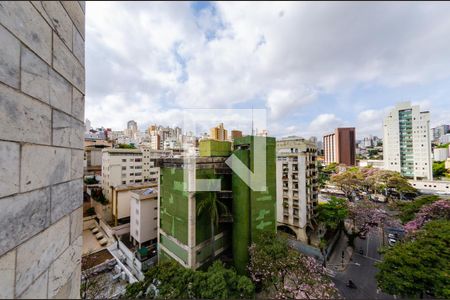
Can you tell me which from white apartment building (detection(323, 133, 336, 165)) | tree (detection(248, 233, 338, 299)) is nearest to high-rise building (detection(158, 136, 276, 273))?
tree (detection(248, 233, 338, 299))

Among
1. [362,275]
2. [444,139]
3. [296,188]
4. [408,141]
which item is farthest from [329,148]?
[362,275]

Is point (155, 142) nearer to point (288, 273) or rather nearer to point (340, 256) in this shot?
point (340, 256)

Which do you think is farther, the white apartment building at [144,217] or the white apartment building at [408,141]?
the white apartment building at [408,141]

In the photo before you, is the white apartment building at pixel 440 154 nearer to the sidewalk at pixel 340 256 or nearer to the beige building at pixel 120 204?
the sidewalk at pixel 340 256

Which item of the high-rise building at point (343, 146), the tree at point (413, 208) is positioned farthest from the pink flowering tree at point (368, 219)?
the high-rise building at point (343, 146)

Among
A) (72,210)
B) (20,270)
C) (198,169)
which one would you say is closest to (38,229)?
(20,270)

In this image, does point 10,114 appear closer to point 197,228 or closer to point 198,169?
point 198,169

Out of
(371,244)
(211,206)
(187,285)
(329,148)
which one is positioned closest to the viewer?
(187,285)
